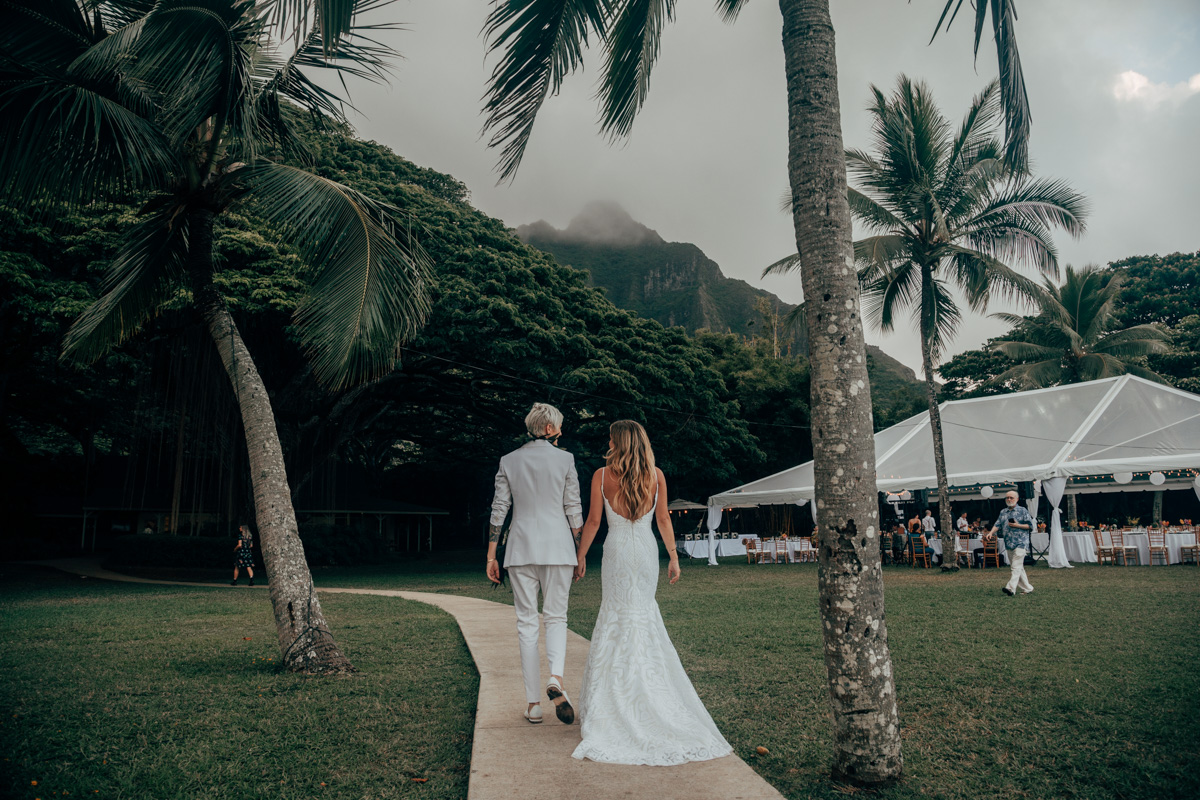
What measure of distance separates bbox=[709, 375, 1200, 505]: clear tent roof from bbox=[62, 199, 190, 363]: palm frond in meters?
14.3

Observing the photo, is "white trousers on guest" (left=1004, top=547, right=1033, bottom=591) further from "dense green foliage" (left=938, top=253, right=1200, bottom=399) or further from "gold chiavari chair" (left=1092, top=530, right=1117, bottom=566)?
"dense green foliage" (left=938, top=253, right=1200, bottom=399)

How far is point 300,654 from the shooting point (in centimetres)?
641

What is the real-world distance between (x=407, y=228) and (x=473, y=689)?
4.76 meters

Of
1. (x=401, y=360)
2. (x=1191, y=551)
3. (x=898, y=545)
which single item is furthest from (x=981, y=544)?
(x=401, y=360)

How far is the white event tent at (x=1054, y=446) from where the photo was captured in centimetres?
1739

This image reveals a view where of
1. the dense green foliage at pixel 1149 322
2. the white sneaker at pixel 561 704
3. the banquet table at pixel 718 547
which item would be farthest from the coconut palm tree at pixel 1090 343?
the white sneaker at pixel 561 704

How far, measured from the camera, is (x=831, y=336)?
3.69 metres

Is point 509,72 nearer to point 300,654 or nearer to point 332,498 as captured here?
point 300,654

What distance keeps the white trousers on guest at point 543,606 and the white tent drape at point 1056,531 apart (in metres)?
17.2

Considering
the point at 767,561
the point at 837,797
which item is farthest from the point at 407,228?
the point at 767,561

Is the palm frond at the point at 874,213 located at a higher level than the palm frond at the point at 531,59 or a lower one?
higher

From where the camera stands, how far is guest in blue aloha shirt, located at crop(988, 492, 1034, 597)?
11.2 m

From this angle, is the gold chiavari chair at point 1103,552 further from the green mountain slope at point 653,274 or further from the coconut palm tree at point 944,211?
the green mountain slope at point 653,274

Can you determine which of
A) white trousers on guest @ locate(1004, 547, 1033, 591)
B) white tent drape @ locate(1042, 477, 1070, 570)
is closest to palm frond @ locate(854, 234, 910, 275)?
white tent drape @ locate(1042, 477, 1070, 570)
